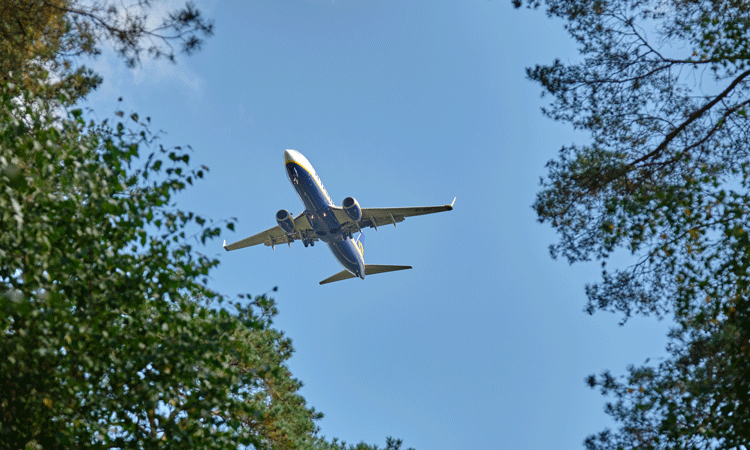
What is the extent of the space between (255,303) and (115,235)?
6.38ft

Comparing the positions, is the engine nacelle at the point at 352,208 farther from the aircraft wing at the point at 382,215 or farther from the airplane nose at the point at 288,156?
the airplane nose at the point at 288,156

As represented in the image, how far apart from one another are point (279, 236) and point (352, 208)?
726 cm

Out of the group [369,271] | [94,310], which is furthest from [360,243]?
[94,310]

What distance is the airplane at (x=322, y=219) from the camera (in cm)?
2670

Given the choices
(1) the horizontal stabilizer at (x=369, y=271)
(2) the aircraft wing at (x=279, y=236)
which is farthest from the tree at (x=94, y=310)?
(1) the horizontal stabilizer at (x=369, y=271)

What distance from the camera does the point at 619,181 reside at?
33.0ft

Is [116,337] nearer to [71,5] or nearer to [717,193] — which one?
[71,5]

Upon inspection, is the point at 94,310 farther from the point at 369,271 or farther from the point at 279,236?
the point at 369,271

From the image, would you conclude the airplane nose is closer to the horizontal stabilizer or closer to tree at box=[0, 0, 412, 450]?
the horizontal stabilizer

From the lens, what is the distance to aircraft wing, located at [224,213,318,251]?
2934 cm

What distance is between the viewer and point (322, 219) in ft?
91.6

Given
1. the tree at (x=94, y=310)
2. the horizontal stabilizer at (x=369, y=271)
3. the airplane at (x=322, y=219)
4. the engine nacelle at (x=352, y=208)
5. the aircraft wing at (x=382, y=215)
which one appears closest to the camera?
the tree at (x=94, y=310)

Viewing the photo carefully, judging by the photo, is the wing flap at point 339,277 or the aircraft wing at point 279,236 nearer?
the aircraft wing at point 279,236

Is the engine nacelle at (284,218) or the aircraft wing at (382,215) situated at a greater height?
the aircraft wing at (382,215)
